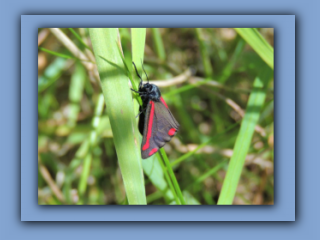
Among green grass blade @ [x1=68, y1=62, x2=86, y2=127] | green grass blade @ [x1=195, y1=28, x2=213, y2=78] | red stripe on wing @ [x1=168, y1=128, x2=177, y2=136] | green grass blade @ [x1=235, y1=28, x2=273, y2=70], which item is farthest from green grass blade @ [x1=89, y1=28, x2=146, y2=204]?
green grass blade @ [x1=195, y1=28, x2=213, y2=78]

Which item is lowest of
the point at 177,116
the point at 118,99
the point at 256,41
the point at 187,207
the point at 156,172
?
the point at 187,207

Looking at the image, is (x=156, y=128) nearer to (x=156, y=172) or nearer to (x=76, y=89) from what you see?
(x=156, y=172)

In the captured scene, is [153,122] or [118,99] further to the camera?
[153,122]

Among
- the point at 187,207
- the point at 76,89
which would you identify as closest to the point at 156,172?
the point at 187,207

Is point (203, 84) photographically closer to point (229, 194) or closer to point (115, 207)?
point (229, 194)

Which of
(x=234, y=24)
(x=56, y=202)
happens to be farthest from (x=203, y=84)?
(x=56, y=202)

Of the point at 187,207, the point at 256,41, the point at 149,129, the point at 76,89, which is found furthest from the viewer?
the point at 76,89

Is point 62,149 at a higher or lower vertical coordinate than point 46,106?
lower
